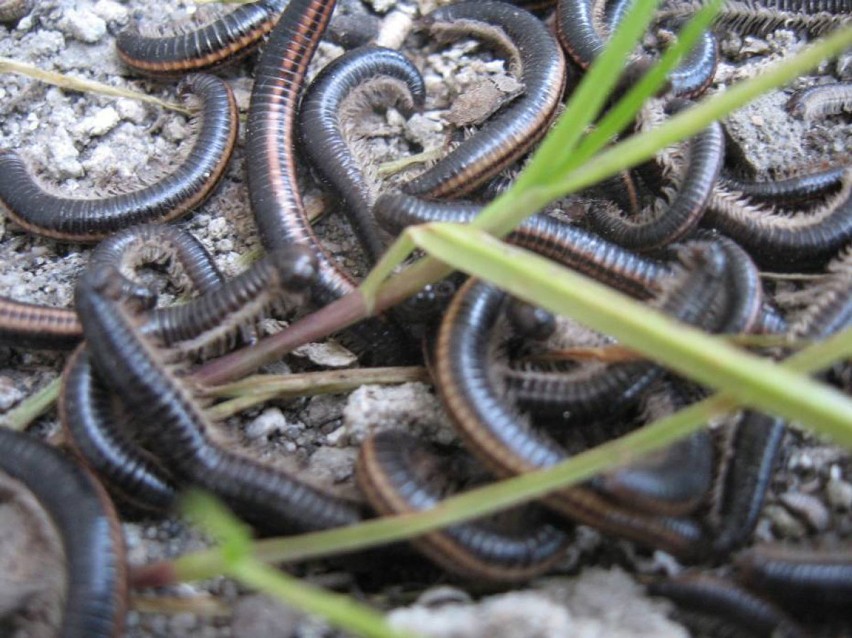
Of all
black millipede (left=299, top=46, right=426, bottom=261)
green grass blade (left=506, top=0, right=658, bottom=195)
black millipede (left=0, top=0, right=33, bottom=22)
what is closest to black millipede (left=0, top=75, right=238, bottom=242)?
black millipede (left=299, top=46, right=426, bottom=261)

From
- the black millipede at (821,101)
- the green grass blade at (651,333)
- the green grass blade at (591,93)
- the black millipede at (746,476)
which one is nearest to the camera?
the green grass blade at (651,333)

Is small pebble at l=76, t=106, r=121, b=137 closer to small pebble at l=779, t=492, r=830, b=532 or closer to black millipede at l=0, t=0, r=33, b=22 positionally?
black millipede at l=0, t=0, r=33, b=22

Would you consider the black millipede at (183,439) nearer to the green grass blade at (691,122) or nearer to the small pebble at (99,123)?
the green grass blade at (691,122)

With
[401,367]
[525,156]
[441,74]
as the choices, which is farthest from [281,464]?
[441,74]

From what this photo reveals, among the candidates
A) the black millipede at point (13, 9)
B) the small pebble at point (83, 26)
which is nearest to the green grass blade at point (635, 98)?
the small pebble at point (83, 26)

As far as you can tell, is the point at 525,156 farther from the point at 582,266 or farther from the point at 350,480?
the point at 350,480

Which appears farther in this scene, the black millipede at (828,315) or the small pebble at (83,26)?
the small pebble at (83,26)

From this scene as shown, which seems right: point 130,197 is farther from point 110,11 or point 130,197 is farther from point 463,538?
point 463,538
